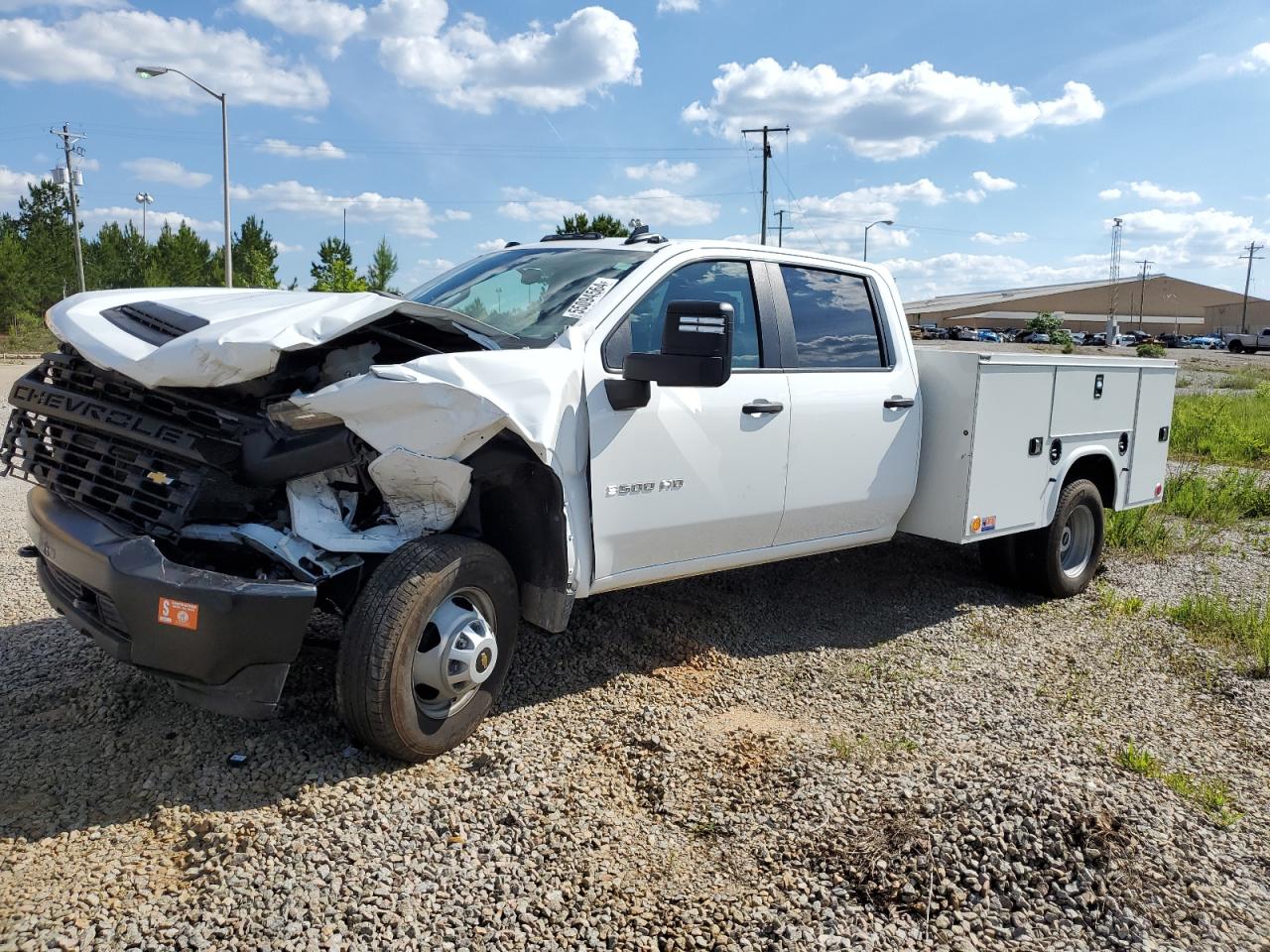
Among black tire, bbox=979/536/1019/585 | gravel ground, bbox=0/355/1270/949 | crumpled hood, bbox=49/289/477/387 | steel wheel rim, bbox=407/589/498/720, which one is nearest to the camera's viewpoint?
gravel ground, bbox=0/355/1270/949

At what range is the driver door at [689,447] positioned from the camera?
397 cm

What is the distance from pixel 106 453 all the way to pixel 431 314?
1.22 meters

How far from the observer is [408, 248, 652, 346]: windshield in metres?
4.13

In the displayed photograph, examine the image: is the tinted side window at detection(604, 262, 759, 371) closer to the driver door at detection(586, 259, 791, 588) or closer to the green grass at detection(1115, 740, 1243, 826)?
the driver door at detection(586, 259, 791, 588)

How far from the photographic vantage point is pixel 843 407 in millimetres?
4953

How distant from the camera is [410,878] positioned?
2961 millimetres

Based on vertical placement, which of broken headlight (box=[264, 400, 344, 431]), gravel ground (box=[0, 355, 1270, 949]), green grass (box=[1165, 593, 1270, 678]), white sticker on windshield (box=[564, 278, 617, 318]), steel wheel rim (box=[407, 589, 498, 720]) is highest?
white sticker on windshield (box=[564, 278, 617, 318])

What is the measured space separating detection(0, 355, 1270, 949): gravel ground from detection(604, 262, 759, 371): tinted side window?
156 cm

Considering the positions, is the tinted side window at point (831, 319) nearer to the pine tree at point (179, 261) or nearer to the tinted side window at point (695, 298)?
the tinted side window at point (695, 298)

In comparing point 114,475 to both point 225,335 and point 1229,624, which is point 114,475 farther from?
point 1229,624

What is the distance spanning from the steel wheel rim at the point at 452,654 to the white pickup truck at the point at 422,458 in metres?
0.01

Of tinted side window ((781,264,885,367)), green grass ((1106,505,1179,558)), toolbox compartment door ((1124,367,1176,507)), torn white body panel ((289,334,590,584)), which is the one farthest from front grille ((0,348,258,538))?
green grass ((1106,505,1179,558))

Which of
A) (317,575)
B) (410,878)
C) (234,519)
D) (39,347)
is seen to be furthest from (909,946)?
(39,347)

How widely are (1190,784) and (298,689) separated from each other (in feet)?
12.0
